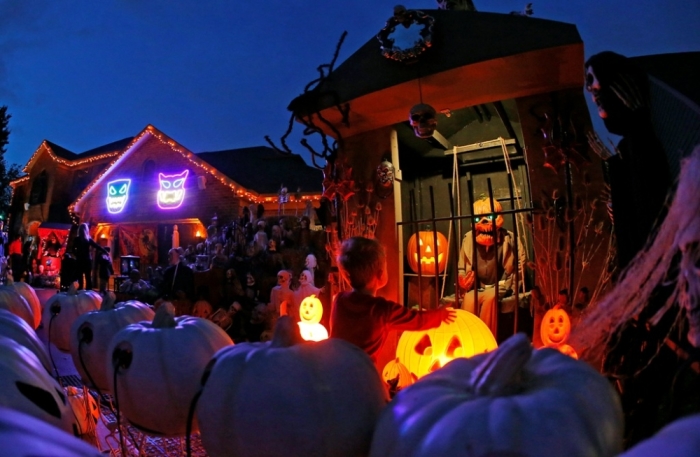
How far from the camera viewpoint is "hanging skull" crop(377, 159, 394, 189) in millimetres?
3836

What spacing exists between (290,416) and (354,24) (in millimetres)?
75928

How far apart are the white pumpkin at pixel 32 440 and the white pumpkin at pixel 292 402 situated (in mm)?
509

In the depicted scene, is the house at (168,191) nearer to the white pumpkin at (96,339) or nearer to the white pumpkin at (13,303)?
the white pumpkin at (13,303)

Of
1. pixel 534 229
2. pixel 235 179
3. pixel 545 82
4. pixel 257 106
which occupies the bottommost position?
pixel 534 229

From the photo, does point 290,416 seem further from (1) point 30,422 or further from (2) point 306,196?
(2) point 306,196

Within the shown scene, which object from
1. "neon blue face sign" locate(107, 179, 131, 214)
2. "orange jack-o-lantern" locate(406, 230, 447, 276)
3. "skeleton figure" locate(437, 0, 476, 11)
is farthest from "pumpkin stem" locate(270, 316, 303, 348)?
"neon blue face sign" locate(107, 179, 131, 214)

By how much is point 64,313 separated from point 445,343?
2.48 m

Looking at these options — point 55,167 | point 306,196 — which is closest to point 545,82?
point 306,196

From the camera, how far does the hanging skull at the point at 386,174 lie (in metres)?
3.84

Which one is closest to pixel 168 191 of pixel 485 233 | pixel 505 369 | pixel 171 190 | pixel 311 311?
pixel 171 190

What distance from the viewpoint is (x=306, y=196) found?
14461 millimetres

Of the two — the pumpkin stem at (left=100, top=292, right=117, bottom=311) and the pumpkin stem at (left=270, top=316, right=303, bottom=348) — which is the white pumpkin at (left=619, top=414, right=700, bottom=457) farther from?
the pumpkin stem at (left=100, top=292, right=117, bottom=311)

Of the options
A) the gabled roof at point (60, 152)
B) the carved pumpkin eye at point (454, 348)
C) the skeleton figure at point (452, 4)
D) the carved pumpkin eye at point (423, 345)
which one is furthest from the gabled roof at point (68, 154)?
the carved pumpkin eye at point (454, 348)

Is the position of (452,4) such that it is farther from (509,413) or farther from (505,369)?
(509,413)
